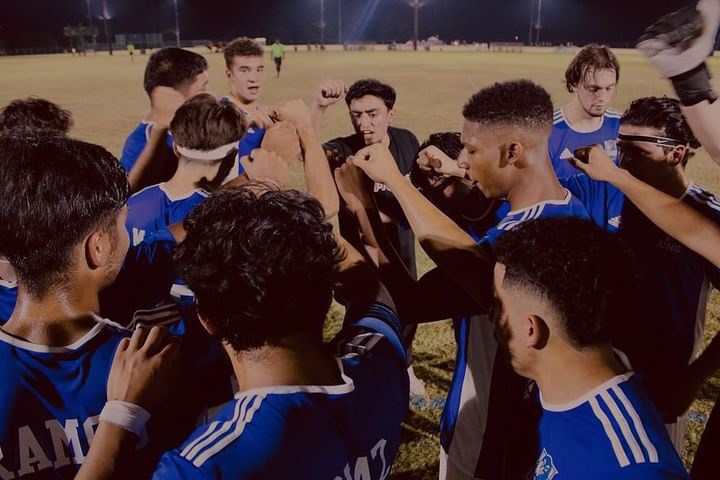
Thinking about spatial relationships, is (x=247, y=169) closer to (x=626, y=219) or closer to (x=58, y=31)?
(x=626, y=219)

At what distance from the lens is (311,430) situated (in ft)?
→ 5.23

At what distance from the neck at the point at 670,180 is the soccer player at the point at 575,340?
1534mm

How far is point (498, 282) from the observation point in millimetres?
2143

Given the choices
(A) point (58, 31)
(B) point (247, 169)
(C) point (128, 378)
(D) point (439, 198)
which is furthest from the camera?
(A) point (58, 31)

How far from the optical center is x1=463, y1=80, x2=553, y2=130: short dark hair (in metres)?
3.03

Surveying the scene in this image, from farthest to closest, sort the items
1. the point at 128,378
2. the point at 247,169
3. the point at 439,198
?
1. the point at 439,198
2. the point at 247,169
3. the point at 128,378

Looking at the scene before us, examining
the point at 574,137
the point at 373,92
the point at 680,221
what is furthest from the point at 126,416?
the point at 574,137

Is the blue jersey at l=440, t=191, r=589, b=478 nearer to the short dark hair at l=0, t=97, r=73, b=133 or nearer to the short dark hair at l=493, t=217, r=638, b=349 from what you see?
the short dark hair at l=493, t=217, r=638, b=349

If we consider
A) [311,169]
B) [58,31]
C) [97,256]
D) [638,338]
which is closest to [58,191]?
[97,256]

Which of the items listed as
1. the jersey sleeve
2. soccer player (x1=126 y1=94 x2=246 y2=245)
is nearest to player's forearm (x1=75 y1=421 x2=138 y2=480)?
the jersey sleeve

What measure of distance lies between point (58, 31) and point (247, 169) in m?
98.9

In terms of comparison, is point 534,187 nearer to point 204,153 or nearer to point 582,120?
point 204,153

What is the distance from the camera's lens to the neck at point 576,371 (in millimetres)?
1884

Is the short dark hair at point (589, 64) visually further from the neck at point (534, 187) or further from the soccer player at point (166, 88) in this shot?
the soccer player at point (166, 88)
